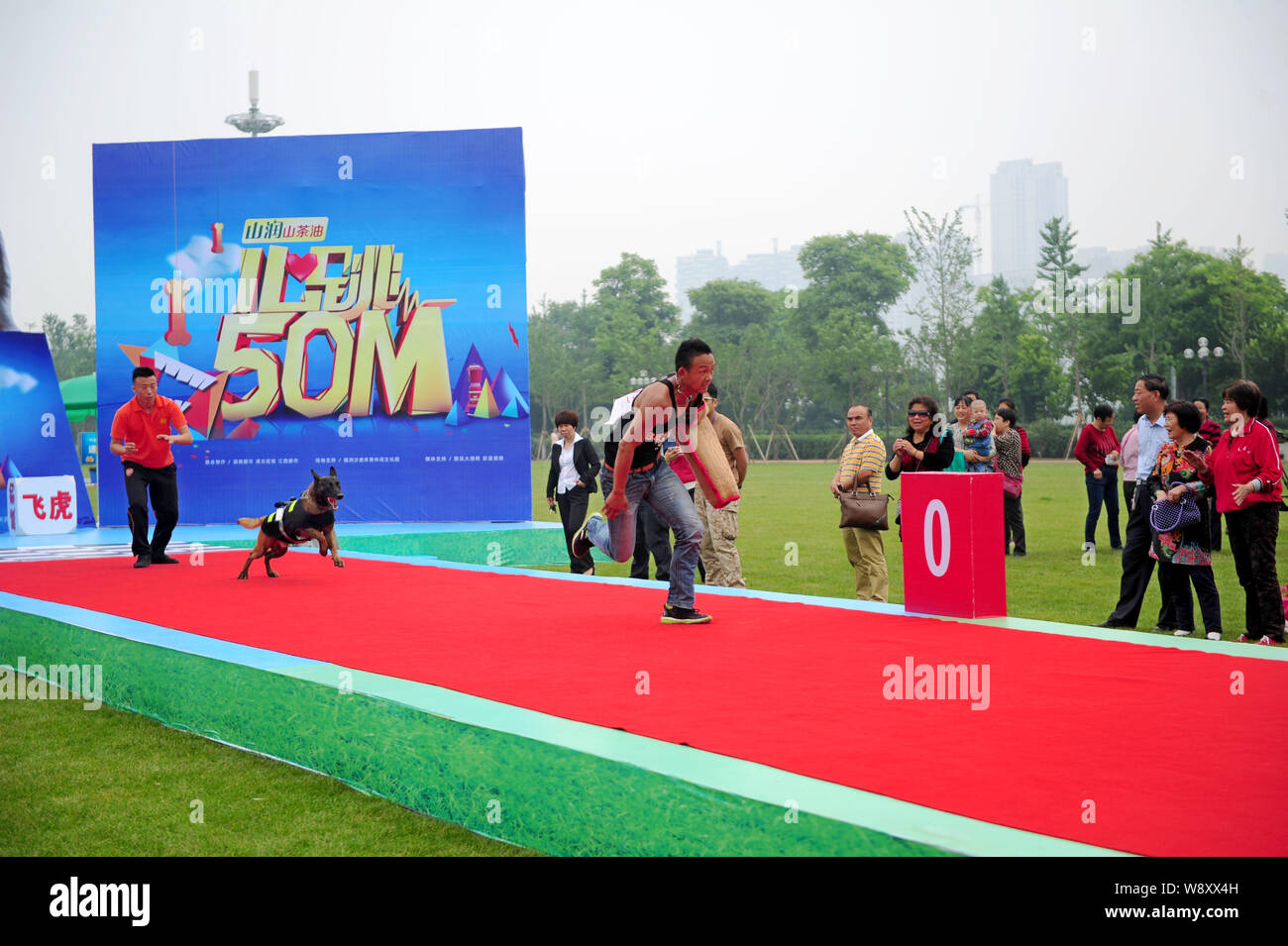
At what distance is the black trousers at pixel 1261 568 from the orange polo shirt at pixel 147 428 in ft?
31.8

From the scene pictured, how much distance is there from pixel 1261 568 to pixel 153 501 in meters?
10.2

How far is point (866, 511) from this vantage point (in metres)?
9.34

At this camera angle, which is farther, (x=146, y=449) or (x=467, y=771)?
(x=146, y=449)

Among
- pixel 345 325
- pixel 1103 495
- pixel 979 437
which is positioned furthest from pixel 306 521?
pixel 1103 495

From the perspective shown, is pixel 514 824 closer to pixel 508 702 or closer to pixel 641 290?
pixel 508 702

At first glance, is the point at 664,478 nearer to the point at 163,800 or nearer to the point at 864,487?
the point at 864,487

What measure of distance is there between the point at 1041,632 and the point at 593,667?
106 inches

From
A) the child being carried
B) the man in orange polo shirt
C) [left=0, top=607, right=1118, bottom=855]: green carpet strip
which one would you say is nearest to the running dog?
the man in orange polo shirt

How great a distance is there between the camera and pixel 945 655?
5.88 meters

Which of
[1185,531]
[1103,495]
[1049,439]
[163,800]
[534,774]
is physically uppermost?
[1049,439]

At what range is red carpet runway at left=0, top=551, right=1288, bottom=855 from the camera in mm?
3584

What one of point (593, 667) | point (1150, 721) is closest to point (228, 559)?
point (593, 667)

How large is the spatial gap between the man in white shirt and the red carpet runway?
8.31ft

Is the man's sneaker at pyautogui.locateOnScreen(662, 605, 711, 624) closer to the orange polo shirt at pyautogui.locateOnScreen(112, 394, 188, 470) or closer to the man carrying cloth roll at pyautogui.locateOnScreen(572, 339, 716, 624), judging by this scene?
the man carrying cloth roll at pyautogui.locateOnScreen(572, 339, 716, 624)
